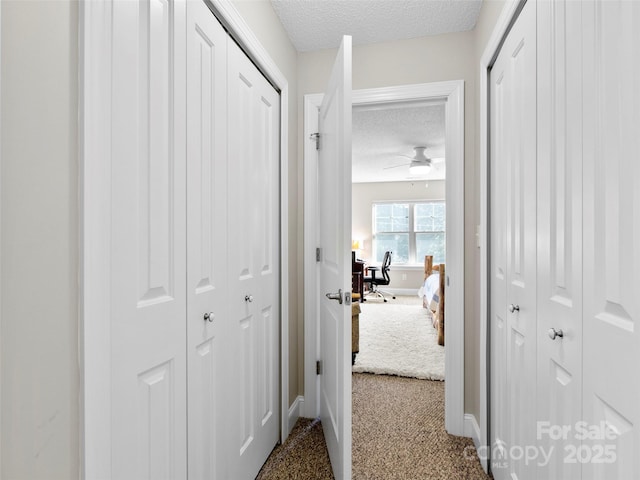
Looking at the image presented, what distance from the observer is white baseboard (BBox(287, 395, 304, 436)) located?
7.13 feet

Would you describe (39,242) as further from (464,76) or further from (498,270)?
(464,76)

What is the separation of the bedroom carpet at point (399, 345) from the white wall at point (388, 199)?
2.09 metres

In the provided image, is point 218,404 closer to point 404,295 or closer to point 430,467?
point 430,467

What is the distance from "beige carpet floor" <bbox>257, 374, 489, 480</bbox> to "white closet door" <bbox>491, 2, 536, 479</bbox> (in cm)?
32

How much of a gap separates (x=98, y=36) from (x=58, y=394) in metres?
0.75

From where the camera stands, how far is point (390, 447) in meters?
1.97

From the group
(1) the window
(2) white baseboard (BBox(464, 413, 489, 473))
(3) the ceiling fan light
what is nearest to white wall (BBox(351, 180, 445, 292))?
(1) the window

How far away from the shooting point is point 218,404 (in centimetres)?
135

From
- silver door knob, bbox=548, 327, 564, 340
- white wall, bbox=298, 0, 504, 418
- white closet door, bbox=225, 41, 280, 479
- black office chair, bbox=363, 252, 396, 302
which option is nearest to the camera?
silver door knob, bbox=548, 327, 564, 340


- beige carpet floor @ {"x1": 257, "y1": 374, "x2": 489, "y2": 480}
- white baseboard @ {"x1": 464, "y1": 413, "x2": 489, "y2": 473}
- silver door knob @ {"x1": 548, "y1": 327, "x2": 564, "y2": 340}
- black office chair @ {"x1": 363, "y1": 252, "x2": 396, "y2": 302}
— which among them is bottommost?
beige carpet floor @ {"x1": 257, "y1": 374, "x2": 489, "y2": 480}

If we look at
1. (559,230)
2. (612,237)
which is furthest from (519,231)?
(612,237)

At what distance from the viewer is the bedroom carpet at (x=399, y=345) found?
3.09m

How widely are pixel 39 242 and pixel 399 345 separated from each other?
3685 mm

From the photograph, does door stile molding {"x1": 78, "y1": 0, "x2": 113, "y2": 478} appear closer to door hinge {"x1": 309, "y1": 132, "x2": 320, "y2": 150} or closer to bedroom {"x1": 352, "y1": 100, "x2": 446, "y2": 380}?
door hinge {"x1": 309, "y1": 132, "x2": 320, "y2": 150}
